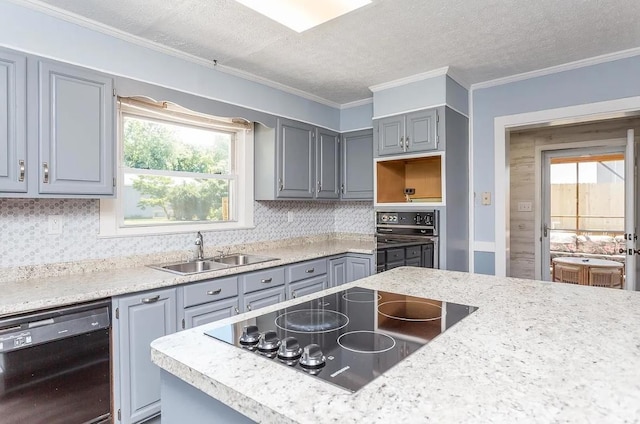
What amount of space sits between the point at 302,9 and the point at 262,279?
1811mm

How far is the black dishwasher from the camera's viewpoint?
1.64 meters

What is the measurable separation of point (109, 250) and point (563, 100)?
372 centimetres

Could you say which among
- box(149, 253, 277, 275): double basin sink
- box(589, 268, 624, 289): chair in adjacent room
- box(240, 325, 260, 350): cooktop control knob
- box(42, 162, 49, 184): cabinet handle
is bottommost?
box(589, 268, 624, 289): chair in adjacent room

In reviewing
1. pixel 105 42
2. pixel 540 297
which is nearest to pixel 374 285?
pixel 540 297

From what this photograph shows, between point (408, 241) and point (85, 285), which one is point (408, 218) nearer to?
point (408, 241)

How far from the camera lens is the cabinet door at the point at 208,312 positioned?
2.31 meters

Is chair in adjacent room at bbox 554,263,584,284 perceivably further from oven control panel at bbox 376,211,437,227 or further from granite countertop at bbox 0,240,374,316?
granite countertop at bbox 0,240,374,316

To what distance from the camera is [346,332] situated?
3.73 ft

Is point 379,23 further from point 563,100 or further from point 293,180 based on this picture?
point 563,100

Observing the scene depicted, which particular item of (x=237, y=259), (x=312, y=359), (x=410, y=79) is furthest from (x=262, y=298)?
(x=410, y=79)

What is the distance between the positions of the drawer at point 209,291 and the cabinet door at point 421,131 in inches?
75.9

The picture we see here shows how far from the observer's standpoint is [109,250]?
2516mm

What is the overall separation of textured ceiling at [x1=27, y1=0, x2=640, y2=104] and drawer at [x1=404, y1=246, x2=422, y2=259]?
1.53 meters

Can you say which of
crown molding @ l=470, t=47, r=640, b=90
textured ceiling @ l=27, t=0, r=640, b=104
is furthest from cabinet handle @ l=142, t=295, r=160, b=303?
crown molding @ l=470, t=47, r=640, b=90
